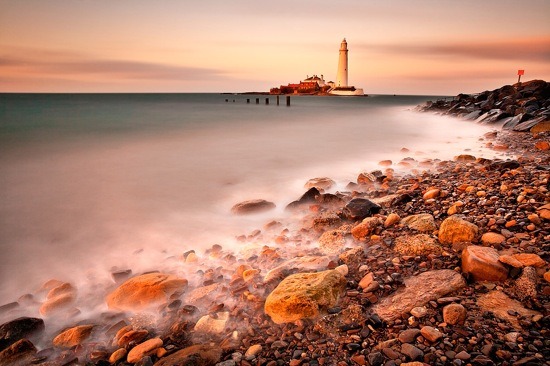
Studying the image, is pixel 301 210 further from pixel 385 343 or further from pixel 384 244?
pixel 385 343

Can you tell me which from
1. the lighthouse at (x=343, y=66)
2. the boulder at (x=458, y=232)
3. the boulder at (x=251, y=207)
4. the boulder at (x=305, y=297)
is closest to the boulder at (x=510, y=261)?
the boulder at (x=458, y=232)

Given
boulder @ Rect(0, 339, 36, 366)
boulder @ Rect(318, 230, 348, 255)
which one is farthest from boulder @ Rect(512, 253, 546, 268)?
boulder @ Rect(0, 339, 36, 366)

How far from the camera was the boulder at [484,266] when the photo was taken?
2.54 m

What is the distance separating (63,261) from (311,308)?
3.62m

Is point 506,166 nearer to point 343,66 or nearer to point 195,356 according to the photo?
point 195,356

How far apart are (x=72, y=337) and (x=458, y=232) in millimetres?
3801

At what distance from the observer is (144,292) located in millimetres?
3193

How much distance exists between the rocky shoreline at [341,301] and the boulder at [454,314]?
0.01 metres

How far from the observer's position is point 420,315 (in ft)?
7.52

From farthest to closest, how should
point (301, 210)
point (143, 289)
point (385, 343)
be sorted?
point (301, 210)
point (143, 289)
point (385, 343)

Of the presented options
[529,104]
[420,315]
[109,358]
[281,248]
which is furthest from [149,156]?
[529,104]

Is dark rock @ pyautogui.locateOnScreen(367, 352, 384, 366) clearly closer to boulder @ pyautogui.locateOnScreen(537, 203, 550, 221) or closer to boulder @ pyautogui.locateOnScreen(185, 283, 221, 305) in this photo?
boulder @ pyautogui.locateOnScreen(185, 283, 221, 305)

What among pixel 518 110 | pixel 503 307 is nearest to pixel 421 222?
pixel 503 307

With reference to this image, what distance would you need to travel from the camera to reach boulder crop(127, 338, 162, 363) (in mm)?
2371
